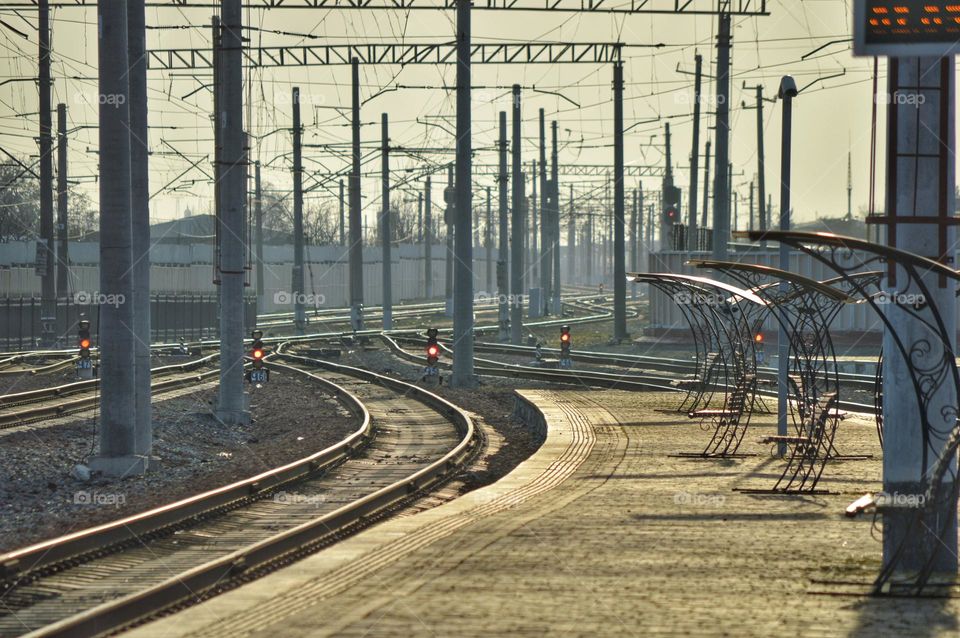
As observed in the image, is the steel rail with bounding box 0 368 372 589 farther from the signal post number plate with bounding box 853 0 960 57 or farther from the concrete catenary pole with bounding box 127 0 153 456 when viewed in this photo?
the signal post number plate with bounding box 853 0 960 57

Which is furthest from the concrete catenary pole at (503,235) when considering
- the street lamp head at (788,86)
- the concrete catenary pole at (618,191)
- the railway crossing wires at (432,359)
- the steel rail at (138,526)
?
the street lamp head at (788,86)

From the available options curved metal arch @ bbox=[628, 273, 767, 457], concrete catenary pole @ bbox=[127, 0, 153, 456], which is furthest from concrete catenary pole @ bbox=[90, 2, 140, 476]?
curved metal arch @ bbox=[628, 273, 767, 457]

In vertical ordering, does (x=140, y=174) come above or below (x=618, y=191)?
below

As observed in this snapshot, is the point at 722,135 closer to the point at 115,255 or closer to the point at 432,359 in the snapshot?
the point at 432,359

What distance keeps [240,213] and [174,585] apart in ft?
43.4

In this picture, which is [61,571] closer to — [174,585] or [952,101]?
[174,585]

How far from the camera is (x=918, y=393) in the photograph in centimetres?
877

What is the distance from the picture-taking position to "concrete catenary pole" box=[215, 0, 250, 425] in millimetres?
21828

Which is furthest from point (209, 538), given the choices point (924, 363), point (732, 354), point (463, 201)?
point (463, 201)

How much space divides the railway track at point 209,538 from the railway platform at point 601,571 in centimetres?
63

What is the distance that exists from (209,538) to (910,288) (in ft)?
21.7

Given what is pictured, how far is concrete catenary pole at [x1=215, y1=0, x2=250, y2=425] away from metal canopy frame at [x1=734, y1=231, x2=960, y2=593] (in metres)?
14.0

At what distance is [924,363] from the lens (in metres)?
9.19

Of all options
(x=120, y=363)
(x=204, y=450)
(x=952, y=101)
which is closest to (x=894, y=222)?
(x=952, y=101)
